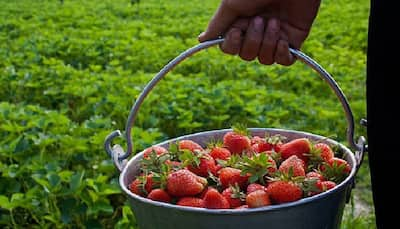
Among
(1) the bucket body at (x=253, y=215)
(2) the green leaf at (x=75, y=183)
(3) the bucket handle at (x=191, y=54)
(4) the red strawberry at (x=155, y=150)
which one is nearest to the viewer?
(1) the bucket body at (x=253, y=215)

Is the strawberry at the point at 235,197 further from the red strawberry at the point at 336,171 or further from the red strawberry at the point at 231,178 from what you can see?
the red strawberry at the point at 336,171

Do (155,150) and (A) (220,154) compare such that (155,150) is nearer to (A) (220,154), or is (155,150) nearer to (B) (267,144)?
(A) (220,154)

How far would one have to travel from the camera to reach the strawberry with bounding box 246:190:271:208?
4.60 ft

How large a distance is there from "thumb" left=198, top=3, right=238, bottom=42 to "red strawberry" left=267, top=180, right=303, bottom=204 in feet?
1.27

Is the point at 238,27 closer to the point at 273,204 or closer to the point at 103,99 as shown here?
the point at 273,204

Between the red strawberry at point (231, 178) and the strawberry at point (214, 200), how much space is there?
0.08 meters

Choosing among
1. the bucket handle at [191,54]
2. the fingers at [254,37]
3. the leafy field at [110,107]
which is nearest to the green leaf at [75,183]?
the leafy field at [110,107]

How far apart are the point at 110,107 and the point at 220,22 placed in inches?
103

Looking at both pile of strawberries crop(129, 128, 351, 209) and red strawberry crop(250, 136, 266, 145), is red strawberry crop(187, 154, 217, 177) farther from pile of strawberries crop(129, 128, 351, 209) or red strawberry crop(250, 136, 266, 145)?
red strawberry crop(250, 136, 266, 145)

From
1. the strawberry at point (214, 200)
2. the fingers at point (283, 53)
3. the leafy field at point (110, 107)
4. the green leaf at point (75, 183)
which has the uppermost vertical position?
the fingers at point (283, 53)

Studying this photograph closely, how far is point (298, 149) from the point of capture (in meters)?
1.64

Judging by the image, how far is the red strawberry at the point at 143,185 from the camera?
61.2 inches

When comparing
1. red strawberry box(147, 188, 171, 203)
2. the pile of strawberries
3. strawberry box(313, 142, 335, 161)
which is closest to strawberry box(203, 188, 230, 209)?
the pile of strawberries

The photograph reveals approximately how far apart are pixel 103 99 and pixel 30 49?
99.5 inches
